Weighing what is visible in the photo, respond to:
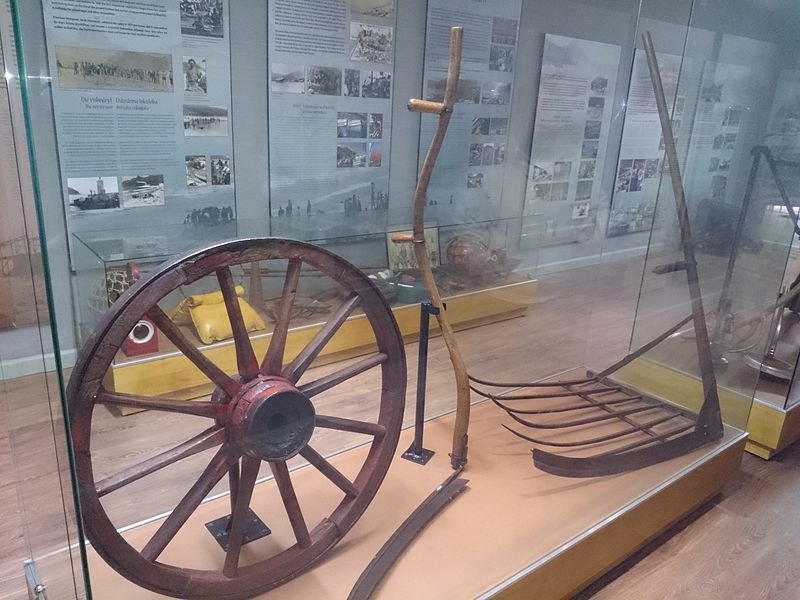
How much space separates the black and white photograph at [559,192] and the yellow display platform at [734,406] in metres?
1.55

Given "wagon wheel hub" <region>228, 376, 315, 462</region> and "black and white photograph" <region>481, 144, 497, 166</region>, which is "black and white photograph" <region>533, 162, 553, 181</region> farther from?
"wagon wheel hub" <region>228, 376, 315, 462</region>

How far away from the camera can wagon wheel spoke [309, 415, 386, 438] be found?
142cm

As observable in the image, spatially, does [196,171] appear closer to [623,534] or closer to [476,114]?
[476,114]

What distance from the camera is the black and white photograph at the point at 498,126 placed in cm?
370

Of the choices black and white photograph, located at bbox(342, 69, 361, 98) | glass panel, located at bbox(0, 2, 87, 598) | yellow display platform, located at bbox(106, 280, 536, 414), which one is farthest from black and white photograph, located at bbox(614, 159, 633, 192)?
glass panel, located at bbox(0, 2, 87, 598)

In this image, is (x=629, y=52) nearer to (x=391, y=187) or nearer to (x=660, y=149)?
(x=660, y=149)

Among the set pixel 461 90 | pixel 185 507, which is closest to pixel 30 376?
pixel 185 507

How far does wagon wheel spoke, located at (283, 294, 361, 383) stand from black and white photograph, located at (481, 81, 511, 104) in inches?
100

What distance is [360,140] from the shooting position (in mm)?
3193

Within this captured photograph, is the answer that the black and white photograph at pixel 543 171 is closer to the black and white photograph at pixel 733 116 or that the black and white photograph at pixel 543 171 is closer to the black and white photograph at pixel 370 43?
the black and white photograph at pixel 370 43

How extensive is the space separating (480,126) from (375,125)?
2.38 ft

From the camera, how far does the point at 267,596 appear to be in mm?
1393

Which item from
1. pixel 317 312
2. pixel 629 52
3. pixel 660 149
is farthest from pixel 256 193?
pixel 629 52

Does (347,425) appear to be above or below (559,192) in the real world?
below
